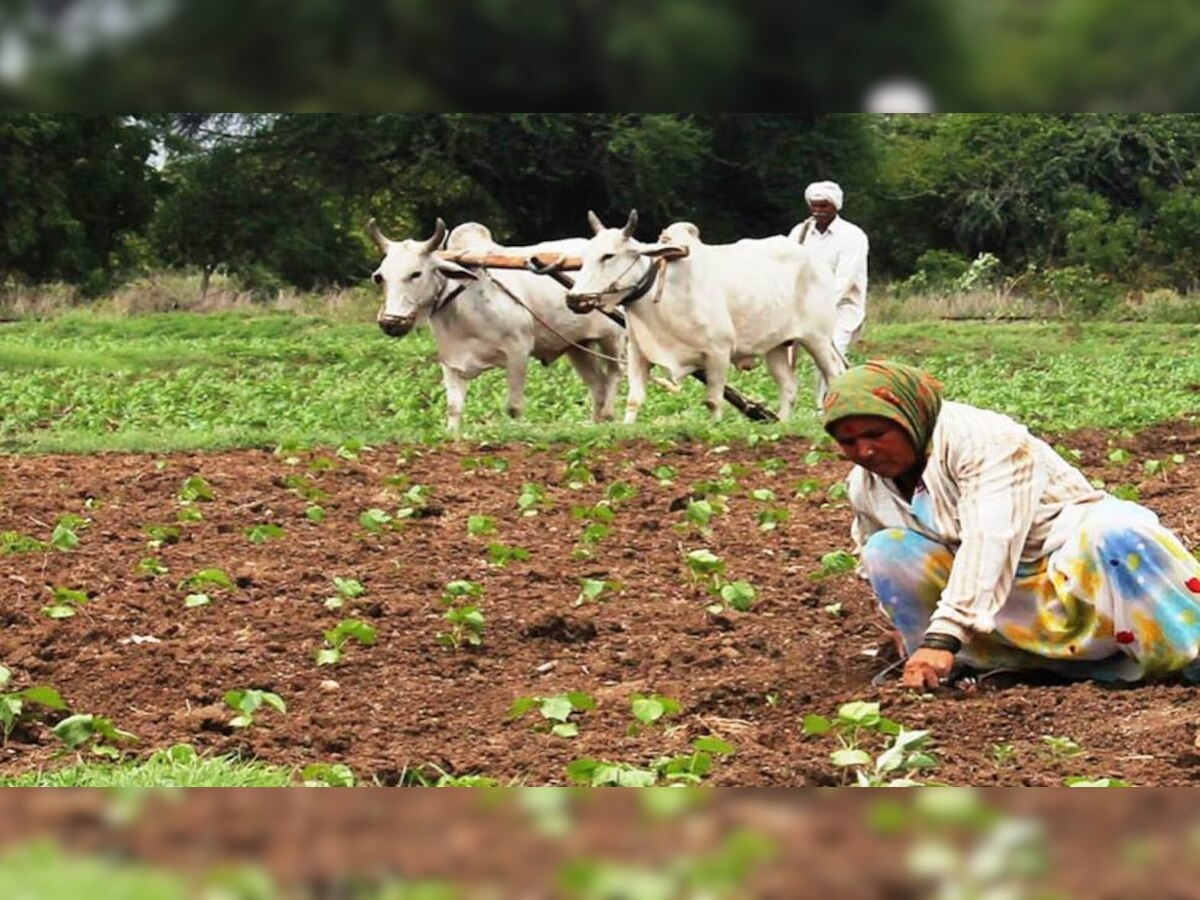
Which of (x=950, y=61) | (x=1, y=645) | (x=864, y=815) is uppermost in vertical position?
(x=950, y=61)

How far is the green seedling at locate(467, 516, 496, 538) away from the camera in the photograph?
653cm

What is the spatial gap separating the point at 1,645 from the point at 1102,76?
4.27m

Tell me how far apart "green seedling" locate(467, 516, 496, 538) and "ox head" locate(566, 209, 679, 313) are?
417 cm

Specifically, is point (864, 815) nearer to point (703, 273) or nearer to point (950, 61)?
point (950, 61)

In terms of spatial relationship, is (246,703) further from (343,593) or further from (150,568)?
(150,568)

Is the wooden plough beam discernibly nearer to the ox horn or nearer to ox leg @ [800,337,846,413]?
the ox horn

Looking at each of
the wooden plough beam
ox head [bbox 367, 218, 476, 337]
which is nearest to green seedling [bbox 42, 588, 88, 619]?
ox head [bbox 367, 218, 476, 337]

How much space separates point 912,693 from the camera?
12.9ft

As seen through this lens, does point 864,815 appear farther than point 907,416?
No

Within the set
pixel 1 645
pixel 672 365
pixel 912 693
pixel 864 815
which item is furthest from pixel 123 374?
pixel 864 815

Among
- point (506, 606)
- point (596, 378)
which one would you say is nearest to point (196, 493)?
point (506, 606)

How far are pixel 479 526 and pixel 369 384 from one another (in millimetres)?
9351

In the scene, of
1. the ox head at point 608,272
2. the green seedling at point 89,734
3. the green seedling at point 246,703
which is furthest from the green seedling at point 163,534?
the ox head at point 608,272

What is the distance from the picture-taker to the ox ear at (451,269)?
11.1 metres
